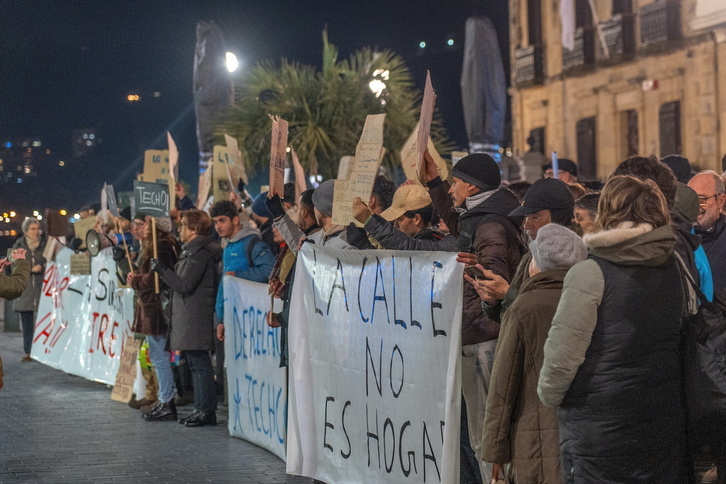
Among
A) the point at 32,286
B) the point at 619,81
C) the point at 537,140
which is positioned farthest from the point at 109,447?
the point at 537,140

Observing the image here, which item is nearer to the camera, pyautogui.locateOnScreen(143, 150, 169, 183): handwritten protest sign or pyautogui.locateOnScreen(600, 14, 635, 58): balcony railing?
pyautogui.locateOnScreen(143, 150, 169, 183): handwritten protest sign

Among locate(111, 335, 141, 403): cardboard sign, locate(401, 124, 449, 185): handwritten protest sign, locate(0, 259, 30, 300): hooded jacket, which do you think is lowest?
locate(111, 335, 141, 403): cardboard sign

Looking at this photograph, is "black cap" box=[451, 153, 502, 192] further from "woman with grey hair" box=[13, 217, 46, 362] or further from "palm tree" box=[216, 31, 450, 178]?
"palm tree" box=[216, 31, 450, 178]

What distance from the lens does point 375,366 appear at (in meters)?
6.66

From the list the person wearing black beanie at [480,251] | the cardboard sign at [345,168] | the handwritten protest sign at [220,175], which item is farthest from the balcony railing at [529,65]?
the person wearing black beanie at [480,251]

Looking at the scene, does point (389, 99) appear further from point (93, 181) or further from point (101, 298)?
point (93, 181)

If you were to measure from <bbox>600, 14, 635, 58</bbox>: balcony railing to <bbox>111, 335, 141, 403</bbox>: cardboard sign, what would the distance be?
19.2 m

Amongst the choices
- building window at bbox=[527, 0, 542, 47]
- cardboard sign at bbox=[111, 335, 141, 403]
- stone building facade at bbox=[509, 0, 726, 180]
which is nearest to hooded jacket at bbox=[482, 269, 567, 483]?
cardboard sign at bbox=[111, 335, 141, 403]

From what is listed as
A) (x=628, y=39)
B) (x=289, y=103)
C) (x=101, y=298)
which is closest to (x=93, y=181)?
(x=628, y=39)

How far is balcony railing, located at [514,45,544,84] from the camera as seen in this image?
3234 centimetres

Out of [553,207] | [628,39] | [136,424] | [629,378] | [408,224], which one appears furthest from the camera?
[628,39]

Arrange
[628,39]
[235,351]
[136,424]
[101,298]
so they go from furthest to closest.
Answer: [628,39] < [101,298] < [136,424] < [235,351]

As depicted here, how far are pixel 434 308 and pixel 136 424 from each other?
478 cm

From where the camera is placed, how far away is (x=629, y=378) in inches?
175
